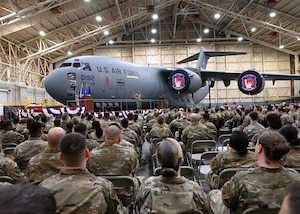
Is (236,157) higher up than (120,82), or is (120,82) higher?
(120,82)

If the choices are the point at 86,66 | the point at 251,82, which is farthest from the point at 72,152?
the point at 251,82

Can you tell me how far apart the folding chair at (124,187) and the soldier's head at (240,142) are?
141 cm

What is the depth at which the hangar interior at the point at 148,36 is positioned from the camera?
23.9 metres

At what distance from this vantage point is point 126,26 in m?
33.2

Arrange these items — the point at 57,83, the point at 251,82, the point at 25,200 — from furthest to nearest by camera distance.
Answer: the point at 251,82 < the point at 57,83 < the point at 25,200

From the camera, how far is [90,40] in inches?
A: 1294

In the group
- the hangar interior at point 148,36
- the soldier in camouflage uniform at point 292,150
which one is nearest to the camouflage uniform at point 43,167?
the soldier in camouflage uniform at point 292,150

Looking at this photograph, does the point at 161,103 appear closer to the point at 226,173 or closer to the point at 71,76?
the point at 71,76

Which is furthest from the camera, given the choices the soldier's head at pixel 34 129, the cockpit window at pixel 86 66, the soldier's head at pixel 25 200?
the cockpit window at pixel 86 66

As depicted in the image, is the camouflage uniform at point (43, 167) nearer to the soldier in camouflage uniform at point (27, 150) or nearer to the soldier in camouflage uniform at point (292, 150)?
the soldier in camouflage uniform at point (27, 150)

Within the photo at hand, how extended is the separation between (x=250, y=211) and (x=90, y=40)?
107ft

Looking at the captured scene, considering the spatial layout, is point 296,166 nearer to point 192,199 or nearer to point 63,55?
point 192,199

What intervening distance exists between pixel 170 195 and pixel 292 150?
8.42ft

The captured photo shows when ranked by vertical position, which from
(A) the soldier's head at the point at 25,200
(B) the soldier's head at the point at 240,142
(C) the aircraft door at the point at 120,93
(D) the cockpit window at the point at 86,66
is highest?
(D) the cockpit window at the point at 86,66
